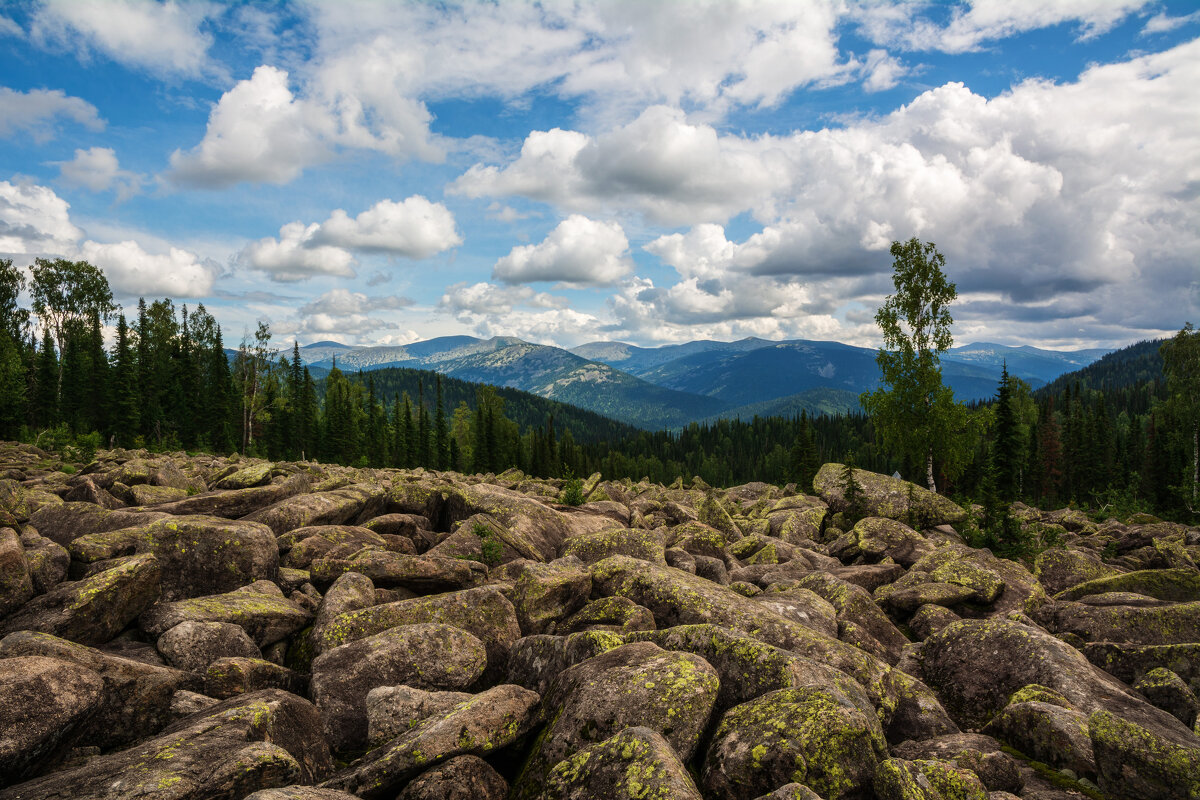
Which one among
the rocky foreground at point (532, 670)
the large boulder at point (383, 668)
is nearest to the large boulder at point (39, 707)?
the rocky foreground at point (532, 670)

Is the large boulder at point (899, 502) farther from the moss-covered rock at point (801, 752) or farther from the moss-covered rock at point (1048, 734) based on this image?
the moss-covered rock at point (801, 752)

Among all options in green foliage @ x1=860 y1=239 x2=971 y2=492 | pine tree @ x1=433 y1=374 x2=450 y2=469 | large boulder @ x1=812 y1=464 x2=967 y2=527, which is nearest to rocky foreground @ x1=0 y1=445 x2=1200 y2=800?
large boulder @ x1=812 y1=464 x2=967 y2=527

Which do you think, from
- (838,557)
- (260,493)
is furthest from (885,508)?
(260,493)

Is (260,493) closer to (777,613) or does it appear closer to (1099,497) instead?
(777,613)

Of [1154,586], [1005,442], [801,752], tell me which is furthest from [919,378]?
[801,752]

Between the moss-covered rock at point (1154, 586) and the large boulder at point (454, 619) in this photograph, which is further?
the moss-covered rock at point (1154, 586)

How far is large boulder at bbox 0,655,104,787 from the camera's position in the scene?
18.2 feet

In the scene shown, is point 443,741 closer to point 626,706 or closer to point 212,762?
point 626,706

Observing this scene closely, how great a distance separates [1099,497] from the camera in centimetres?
5306

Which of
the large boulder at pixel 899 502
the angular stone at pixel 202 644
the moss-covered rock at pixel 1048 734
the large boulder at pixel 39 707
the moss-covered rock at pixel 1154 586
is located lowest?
the large boulder at pixel 899 502

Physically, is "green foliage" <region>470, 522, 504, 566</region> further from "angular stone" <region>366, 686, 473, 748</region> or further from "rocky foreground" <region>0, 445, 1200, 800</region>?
"angular stone" <region>366, 686, 473, 748</region>

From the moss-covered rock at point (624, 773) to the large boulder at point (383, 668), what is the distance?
9.70 feet

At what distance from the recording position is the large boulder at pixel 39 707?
18.2 feet

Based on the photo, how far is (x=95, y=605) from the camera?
852 centimetres
